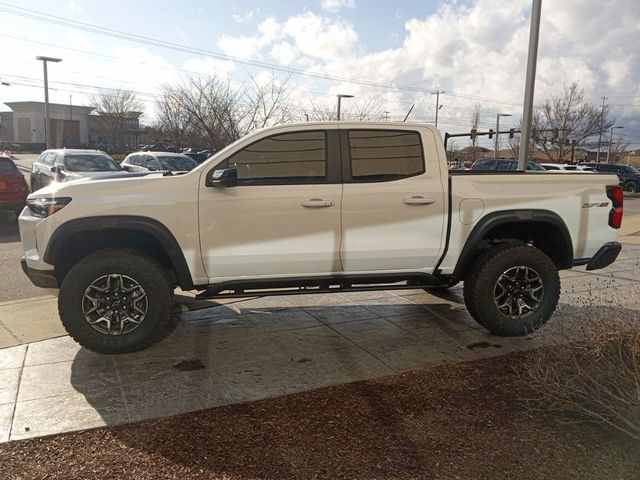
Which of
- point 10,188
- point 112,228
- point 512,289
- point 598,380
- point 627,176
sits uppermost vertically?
point 627,176

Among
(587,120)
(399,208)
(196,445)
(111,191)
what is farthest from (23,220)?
(587,120)

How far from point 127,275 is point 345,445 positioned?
227 centimetres

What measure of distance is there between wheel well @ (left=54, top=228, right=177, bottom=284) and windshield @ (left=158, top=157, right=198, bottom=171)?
1188 cm

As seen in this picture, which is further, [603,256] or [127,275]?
[603,256]

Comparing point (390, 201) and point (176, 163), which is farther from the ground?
point (176, 163)

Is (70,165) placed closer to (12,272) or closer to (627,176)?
(12,272)

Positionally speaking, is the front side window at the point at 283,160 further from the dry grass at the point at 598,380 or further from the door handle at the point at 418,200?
the dry grass at the point at 598,380

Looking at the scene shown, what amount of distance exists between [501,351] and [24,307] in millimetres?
4901

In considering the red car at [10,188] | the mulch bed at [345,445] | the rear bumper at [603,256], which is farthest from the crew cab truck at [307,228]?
the red car at [10,188]

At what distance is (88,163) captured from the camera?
13.7 metres

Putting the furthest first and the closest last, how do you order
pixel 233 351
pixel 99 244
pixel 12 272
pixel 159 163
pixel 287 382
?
pixel 159 163 → pixel 12 272 → pixel 233 351 → pixel 99 244 → pixel 287 382

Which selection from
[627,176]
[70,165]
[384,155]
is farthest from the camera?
[627,176]

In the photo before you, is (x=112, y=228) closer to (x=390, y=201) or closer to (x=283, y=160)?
(x=283, y=160)

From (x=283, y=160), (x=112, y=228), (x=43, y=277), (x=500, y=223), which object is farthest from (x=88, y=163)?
(x=500, y=223)
